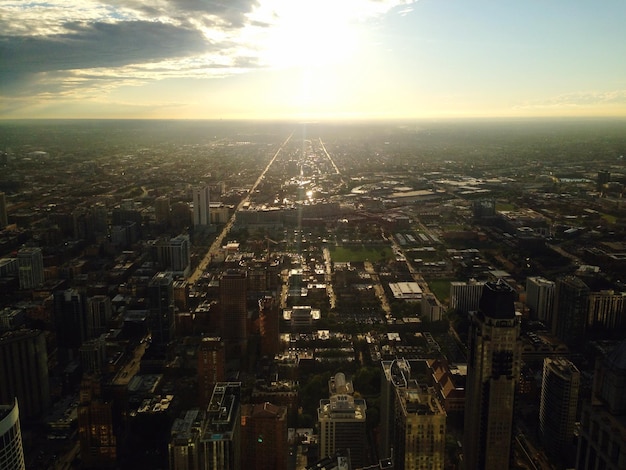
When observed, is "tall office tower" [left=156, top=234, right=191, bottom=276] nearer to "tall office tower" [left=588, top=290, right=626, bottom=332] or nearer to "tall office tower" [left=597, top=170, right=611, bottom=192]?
"tall office tower" [left=588, top=290, right=626, bottom=332]

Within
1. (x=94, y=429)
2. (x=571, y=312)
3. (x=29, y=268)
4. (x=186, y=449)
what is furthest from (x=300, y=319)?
(x=29, y=268)

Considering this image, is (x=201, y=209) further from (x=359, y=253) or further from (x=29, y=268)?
(x=29, y=268)

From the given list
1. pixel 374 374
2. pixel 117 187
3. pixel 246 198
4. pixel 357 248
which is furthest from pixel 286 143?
pixel 374 374

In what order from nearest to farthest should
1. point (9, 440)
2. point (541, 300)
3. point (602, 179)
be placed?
point (9, 440) < point (541, 300) < point (602, 179)

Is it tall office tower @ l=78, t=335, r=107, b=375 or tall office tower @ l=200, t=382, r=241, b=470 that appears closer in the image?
tall office tower @ l=200, t=382, r=241, b=470

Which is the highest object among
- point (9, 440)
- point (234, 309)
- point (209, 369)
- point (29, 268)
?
point (9, 440)

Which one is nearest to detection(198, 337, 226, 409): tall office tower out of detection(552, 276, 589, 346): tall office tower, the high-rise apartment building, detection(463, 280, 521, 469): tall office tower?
the high-rise apartment building

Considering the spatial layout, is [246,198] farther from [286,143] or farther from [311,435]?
[286,143]
